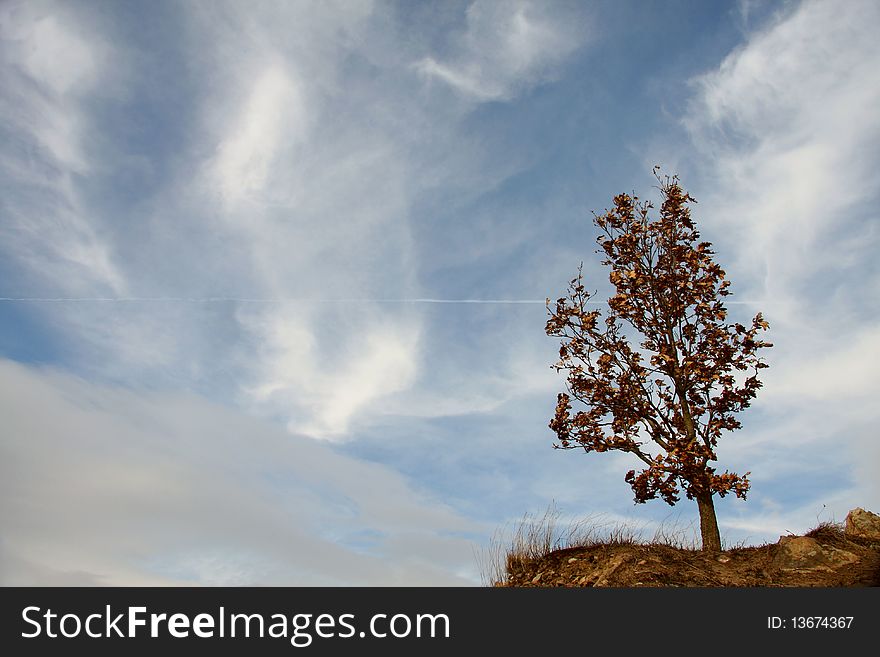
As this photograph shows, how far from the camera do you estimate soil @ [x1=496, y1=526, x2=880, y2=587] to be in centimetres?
1003

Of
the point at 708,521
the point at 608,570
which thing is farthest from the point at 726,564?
the point at 608,570

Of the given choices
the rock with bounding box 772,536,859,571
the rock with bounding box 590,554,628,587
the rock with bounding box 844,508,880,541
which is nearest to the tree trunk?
the rock with bounding box 772,536,859,571

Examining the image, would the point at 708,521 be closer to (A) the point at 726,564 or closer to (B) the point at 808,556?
(A) the point at 726,564

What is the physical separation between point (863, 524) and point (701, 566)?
12.3 feet

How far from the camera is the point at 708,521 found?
37.9ft

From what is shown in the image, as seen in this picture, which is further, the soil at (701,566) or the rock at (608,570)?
the rock at (608,570)

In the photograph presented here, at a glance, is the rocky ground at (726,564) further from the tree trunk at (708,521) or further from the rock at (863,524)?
the tree trunk at (708,521)

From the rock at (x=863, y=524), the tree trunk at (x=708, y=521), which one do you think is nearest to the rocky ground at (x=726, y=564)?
the rock at (x=863, y=524)

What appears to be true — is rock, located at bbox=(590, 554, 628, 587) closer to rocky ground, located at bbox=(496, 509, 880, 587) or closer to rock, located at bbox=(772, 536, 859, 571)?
rocky ground, located at bbox=(496, 509, 880, 587)

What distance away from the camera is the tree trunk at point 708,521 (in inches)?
452
